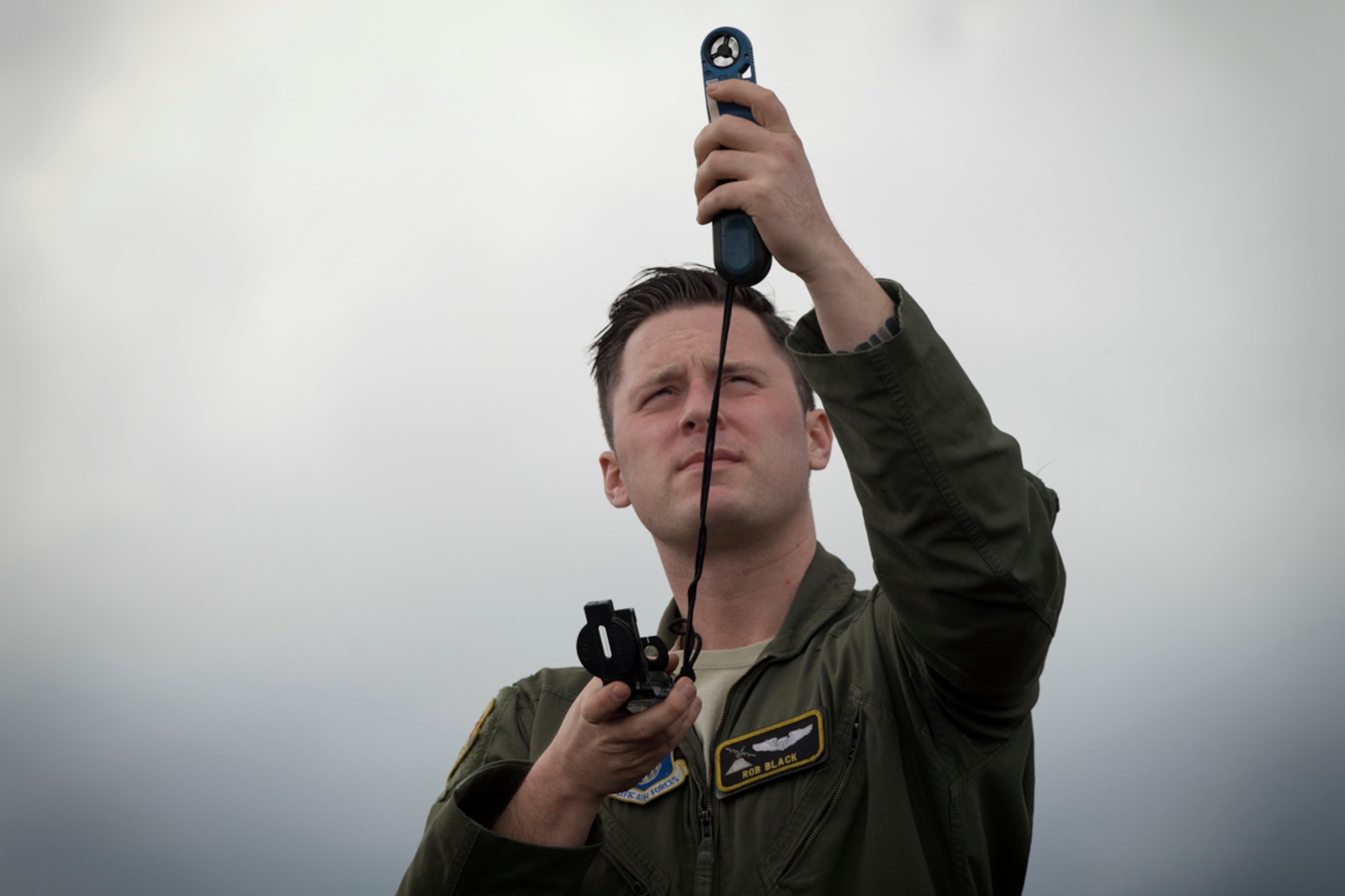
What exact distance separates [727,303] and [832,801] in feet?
4.25

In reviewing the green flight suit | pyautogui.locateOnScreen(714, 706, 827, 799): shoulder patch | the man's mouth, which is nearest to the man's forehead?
the man's mouth

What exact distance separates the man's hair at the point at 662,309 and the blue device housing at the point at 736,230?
5.21ft


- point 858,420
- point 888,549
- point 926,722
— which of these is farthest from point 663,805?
Result: point 858,420

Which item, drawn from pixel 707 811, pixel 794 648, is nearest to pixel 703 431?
pixel 794 648

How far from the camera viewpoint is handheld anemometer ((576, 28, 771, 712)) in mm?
2020

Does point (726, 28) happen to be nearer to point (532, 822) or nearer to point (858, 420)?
point (858, 420)

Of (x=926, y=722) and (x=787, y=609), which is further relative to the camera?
(x=787, y=609)

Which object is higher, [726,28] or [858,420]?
[726,28]

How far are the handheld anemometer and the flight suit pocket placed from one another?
24.8 inches

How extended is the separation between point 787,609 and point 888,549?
1.16 meters

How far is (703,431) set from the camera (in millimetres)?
3221

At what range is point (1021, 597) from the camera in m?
2.05

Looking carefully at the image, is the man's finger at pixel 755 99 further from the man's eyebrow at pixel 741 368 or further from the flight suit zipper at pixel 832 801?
the flight suit zipper at pixel 832 801

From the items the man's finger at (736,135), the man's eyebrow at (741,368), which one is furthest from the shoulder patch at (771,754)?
the man's finger at (736,135)
